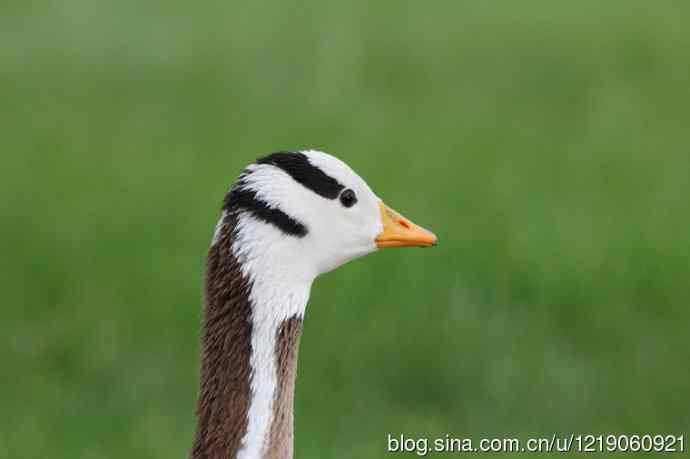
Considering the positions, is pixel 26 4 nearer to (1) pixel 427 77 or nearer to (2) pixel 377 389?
(1) pixel 427 77

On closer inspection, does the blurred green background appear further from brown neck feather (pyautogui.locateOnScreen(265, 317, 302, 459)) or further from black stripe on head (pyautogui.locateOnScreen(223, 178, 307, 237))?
black stripe on head (pyautogui.locateOnScreen(223, 178, 307, 237))

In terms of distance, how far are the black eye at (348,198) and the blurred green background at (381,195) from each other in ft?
13.2

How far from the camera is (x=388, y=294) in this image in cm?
1188

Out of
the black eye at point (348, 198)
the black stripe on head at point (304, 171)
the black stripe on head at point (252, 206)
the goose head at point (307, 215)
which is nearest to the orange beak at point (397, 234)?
the goose head at point (307, 215)

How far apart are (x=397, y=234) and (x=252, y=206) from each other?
2.29 feet

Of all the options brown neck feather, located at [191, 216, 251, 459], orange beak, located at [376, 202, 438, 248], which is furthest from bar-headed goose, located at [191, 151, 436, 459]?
orange beak, located at [376, 202, 438, 248]

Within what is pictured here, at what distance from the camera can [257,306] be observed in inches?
253

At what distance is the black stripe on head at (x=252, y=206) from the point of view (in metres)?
6.46

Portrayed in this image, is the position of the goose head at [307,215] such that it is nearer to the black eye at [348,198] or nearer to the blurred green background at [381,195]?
the black eye at [348,198]

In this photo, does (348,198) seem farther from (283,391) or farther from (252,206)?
(283,391)

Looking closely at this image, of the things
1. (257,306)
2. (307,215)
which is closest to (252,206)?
(307,215)

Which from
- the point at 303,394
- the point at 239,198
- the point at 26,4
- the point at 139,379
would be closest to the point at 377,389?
the point at 303,394

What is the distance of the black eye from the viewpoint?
6711 millimetres

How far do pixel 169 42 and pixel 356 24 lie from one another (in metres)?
1.60
